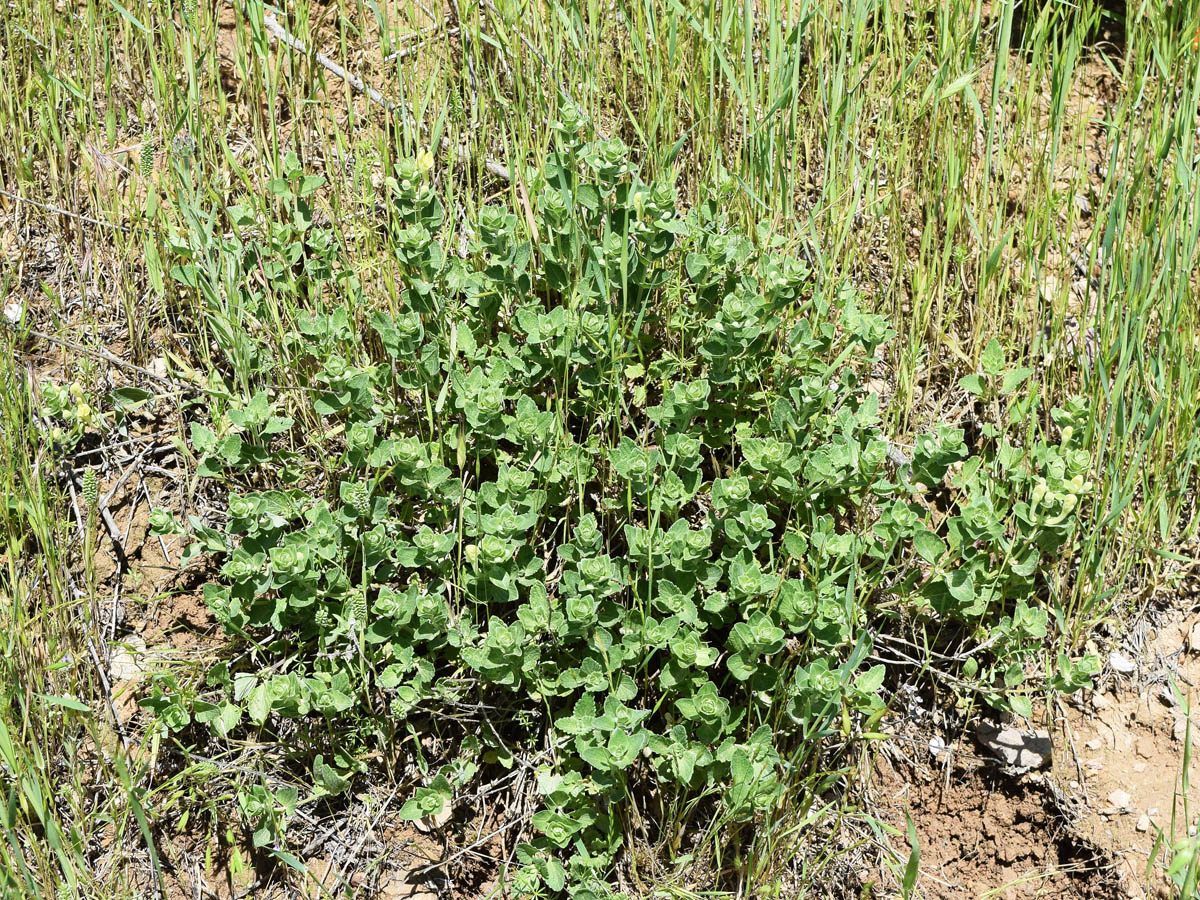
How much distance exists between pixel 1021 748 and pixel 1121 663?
1.16 ft

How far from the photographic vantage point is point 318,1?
371cm

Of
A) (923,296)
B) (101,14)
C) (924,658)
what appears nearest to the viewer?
(924,658)

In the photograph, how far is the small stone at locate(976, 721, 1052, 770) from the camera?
268 cm

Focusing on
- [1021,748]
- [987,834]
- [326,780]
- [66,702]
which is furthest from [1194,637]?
[66,702]

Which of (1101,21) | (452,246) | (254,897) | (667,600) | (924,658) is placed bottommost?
(254,897)

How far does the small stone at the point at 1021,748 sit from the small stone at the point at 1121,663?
26 cm

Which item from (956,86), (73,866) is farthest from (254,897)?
(956,86)

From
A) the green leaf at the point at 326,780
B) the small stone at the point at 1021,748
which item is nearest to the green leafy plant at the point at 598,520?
the green leaf at the point at 326,780

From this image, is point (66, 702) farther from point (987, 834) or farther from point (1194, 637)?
point (1194, 637)

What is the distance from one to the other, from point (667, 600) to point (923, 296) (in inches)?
45.7

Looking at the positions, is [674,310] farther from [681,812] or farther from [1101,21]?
[1101,21]

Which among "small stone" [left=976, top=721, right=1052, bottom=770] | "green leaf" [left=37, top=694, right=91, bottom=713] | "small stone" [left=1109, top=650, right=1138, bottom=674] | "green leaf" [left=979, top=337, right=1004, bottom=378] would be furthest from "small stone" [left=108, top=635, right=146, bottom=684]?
"small stone" [left=1109, top=650, right=1138, bottom=674]

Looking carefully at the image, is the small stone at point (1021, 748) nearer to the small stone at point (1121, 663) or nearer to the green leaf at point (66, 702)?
the small stone at point (1121, 663)

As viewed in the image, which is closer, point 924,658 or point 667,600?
point 667,600
